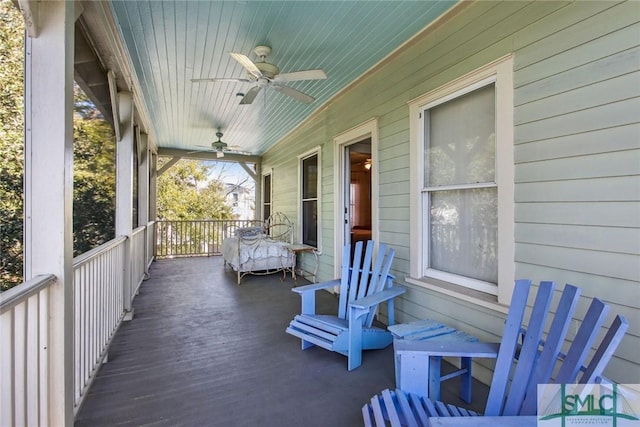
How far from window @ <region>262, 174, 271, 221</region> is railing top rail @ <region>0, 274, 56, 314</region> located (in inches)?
270

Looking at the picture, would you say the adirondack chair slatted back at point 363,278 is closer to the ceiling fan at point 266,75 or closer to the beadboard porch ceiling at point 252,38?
the ceiling fan at point 266,75

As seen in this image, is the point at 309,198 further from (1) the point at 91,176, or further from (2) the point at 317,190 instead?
(1) the point at 91,176

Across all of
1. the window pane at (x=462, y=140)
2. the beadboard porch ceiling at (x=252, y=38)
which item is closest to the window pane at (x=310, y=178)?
the beadboard porch ceiling at (x=252, y=38)

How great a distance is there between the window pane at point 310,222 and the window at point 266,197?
261cm

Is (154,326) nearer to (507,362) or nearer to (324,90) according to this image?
(507,362)

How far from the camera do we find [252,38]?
277 cm

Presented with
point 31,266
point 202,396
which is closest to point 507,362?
point 202,396

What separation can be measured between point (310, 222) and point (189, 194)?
9559 millimetres

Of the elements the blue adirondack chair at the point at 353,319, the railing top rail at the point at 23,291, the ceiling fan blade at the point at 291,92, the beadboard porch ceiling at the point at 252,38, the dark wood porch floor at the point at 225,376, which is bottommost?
the dark wood porch floor at the point at 225,376

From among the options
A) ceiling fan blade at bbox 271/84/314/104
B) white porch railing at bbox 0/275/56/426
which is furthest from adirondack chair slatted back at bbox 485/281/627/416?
ceiling fan blade at bbox 271/84/314/104

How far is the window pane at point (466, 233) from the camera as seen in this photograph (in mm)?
2252

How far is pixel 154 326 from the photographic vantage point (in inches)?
129

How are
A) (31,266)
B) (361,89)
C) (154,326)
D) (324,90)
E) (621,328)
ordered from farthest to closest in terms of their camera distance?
(324,90) < (361,89) < (154,326) < (31,266) < (621,328)

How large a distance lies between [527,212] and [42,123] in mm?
2710
